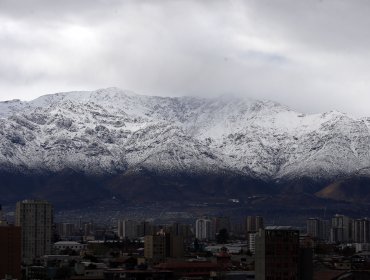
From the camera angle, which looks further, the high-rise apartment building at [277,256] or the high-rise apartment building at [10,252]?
the high-rise apartment building at [10,252]

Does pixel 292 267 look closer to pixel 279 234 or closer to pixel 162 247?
pixel 279 234

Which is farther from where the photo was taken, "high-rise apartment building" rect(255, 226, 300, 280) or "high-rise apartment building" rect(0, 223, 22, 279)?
"high-rise apartment building" rect(0, 223, 22, 279)

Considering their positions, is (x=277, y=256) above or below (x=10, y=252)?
above

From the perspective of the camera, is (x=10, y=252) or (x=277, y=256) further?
(x=10, y=252)
